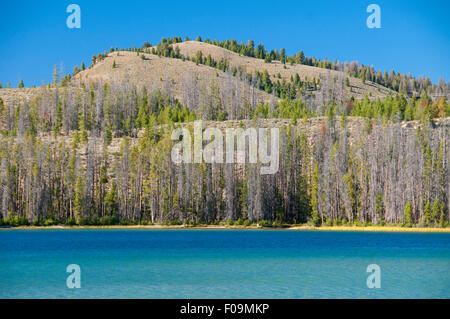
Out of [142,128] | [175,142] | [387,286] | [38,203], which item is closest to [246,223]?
[175,142]

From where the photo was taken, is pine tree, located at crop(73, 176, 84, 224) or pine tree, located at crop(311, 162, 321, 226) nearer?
pine tree, located at crop(311, 162, 321, 226)

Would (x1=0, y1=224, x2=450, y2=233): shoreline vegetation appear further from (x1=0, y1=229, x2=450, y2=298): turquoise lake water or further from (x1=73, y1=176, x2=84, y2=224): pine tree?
(x1=0, y1=229, x2=450, y2=298): turquoise lake water

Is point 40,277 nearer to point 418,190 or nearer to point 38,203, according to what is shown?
point 38,203

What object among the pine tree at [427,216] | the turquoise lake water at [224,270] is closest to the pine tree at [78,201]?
the turquoise lake water at [224,270]

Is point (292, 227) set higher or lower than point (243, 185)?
lower

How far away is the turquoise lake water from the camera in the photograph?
26.5 meters

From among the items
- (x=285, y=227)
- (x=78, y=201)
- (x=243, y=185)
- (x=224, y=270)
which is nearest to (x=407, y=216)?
(x=285, y=227)

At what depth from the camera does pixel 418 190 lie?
86.3 meters

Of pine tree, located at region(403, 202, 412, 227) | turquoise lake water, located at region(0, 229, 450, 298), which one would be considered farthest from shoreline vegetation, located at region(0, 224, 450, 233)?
turquoise lake water, located at region(0, 229, 450, 298)

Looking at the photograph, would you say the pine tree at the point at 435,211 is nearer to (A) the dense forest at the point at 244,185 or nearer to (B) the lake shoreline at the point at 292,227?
(A) the dense forest at the point at 244,185

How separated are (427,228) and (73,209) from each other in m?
57.7

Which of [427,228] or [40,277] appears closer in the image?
[40,277]

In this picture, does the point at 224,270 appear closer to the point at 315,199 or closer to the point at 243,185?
the point at 315,199

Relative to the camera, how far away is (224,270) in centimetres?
3397
